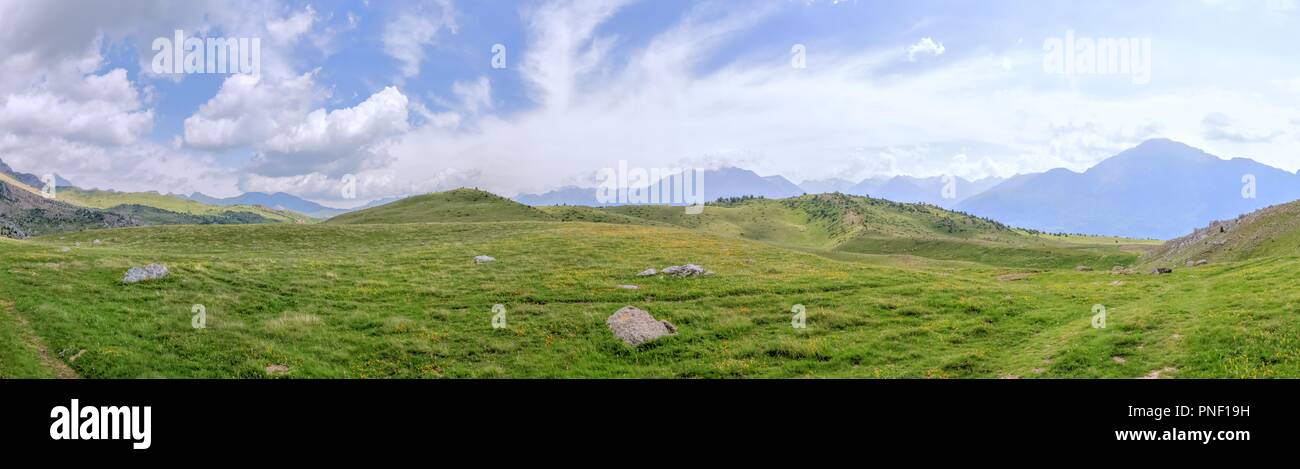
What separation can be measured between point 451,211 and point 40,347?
12327 cm

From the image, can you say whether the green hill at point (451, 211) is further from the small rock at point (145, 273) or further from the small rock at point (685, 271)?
the small rock at point (685, 271)

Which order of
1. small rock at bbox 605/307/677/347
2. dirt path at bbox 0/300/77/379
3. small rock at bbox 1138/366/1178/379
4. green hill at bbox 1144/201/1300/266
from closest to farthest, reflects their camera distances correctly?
small rock at bbox 1138/366/1178/379
dirt path at bbox 0/300/77/379
small rock at bbox 605/307/677/347
green hill at bbox 1144/201/1300/266

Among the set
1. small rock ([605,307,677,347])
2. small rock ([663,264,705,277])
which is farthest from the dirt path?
small rock ([663,264,705,277])

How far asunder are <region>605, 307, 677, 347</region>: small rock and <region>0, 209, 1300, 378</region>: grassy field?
1.80ft

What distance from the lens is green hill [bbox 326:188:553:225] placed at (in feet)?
427

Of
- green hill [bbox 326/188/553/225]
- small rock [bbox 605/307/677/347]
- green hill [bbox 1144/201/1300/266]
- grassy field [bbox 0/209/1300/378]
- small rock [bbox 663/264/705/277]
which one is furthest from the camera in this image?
green hill [bbox 326/188/553/225]

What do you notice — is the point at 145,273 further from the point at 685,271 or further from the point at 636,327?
the point at 685,271

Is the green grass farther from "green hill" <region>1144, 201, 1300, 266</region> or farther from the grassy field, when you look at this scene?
"green hill" <region>1144, 201, 1300, 266</region>

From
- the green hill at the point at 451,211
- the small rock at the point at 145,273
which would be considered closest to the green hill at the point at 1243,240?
the small rock at the point at 145,273

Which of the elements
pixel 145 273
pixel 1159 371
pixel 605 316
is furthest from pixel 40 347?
pixel 1159 371
